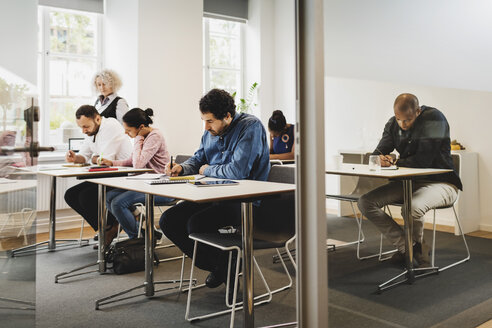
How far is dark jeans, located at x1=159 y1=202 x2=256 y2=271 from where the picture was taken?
9.25 ft

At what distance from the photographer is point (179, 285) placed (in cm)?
330

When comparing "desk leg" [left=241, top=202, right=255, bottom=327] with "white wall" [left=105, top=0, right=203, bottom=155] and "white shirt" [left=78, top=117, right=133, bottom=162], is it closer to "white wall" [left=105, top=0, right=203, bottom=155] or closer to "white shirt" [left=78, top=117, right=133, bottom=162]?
"white shirt" [left=78, top=117, right=133, bottom=162]

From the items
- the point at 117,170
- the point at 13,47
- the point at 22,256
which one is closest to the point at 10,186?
the point at 22,256

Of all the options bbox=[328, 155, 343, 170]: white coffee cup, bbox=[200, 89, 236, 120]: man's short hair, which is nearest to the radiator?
bbox=[200, 89, 236, 120]: man's short hair

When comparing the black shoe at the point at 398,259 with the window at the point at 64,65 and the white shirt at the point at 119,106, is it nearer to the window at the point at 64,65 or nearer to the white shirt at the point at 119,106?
the white shirt at the point at 119,106

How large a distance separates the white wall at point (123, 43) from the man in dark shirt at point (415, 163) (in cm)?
398

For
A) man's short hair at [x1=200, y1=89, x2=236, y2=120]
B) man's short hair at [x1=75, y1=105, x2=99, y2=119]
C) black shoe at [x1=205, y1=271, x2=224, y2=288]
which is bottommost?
black shoe at [x1=205, y1=271, x2=224, y2=288]

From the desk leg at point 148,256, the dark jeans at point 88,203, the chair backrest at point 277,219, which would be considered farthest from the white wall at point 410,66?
the dark jeans at point 88,203

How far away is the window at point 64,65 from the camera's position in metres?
5.77

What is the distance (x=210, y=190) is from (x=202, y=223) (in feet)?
1.40

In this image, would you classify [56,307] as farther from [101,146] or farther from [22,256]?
[101,146]

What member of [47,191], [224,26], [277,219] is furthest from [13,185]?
[224,26]

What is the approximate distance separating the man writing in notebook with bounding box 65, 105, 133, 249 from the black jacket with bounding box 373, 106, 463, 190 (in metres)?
2.92

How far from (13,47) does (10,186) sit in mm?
499
